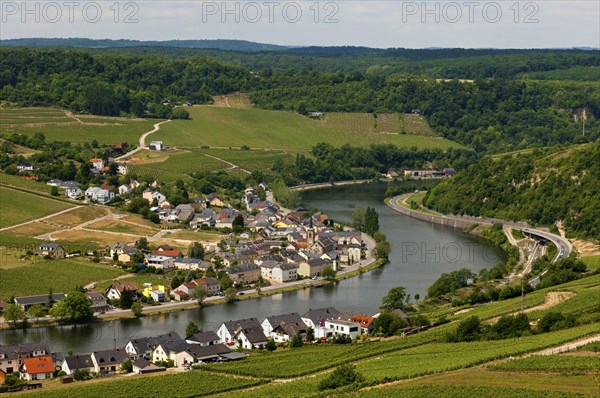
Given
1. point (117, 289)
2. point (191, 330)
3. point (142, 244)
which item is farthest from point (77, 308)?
point (142, 244)

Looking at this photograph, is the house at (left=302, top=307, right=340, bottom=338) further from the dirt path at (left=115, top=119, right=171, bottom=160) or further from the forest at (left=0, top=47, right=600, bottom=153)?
the forest at (left=0, top=47, right=600, bottom=153)

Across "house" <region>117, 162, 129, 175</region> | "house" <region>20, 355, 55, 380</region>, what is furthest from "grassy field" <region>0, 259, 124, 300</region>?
"house" <region>117, 162, 129, 175</region>

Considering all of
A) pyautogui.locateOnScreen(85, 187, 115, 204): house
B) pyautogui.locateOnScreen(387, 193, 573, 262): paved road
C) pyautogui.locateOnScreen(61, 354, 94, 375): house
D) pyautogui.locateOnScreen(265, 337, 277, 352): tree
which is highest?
pyautogui.locateOnScreen(85, 187, 115, 204): house

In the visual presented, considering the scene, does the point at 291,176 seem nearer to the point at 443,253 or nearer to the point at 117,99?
the point at 117,99

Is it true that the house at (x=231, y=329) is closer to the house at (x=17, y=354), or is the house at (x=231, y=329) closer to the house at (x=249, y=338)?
the house at (x=249, y=338)

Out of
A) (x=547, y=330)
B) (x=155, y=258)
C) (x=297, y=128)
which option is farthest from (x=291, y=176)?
(x=547, y=330)
